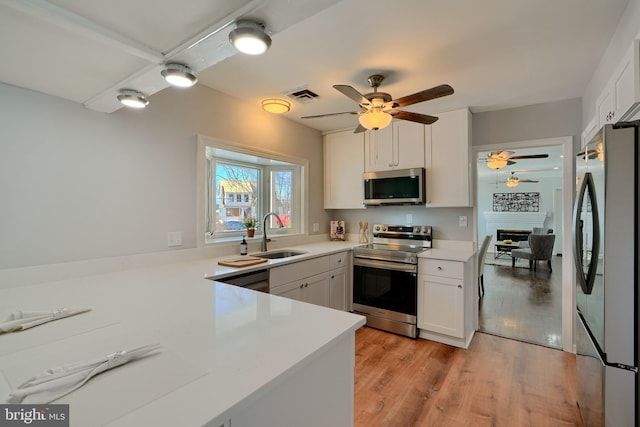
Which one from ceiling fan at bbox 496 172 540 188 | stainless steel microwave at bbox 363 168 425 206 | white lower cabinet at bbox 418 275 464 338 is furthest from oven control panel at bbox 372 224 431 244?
ceiling fan at bbox 496 172 540 188

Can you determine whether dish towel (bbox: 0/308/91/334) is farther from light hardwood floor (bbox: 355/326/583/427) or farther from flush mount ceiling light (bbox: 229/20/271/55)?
light hardwood floor (bbox: 355/326/583/427)

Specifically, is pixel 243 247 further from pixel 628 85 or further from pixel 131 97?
pixel 628 85

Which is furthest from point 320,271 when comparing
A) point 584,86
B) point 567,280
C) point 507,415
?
point 584,86

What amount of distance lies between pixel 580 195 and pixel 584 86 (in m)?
1.50

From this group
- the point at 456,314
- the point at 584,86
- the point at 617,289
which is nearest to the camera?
the point at 617,289

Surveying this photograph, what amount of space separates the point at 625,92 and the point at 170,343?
87.2 inches

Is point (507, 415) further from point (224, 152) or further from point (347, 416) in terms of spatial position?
point (224, 152)

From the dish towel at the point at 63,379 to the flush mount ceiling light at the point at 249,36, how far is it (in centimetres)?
110

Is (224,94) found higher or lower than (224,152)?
higher

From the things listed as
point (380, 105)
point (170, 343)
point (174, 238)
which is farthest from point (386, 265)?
point (170, 343)

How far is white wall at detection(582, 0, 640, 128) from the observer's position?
4.77ft

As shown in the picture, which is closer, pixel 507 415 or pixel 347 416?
pixel 347 416

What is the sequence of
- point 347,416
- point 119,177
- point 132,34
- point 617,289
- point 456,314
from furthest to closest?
1. point 456,314
2. point 119,177
3. point 617,289
4. point 132,34
5. point 347,416

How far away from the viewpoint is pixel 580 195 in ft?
5.49
